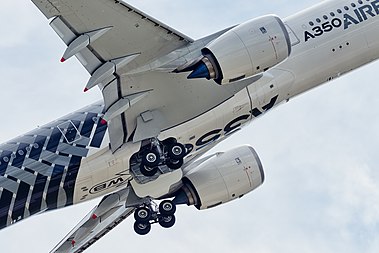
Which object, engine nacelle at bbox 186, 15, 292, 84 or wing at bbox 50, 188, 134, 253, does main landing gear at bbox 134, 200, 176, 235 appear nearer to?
wing at bbox 50, 188, 134, 253

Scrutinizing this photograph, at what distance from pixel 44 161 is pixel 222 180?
6.74m

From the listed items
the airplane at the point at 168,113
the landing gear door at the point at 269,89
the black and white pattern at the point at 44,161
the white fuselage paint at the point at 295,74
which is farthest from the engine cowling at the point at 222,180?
the black and white pattern at the point at 44,161

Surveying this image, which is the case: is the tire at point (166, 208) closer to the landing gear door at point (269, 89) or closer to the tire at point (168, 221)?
the tire at point (168, 221)

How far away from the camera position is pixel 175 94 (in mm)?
36688

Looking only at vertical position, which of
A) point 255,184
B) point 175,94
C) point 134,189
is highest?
point 175,94

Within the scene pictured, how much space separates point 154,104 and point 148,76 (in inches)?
43.3

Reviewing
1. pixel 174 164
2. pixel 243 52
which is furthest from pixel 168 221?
pixel 243 52

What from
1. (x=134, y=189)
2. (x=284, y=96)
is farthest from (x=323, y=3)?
(x=134, y=189)

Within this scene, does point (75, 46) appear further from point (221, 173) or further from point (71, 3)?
point (221, 173)

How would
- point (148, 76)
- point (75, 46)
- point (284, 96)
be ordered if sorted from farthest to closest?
1. point (284, 96)
2. point (148, 76)
3. point (75, 46)

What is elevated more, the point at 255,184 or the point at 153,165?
the point at 153,165

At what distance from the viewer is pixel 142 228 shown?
40125 millimetres

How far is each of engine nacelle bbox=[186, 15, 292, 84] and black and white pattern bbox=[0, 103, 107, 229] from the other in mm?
4906

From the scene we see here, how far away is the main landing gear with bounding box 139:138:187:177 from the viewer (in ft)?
120
